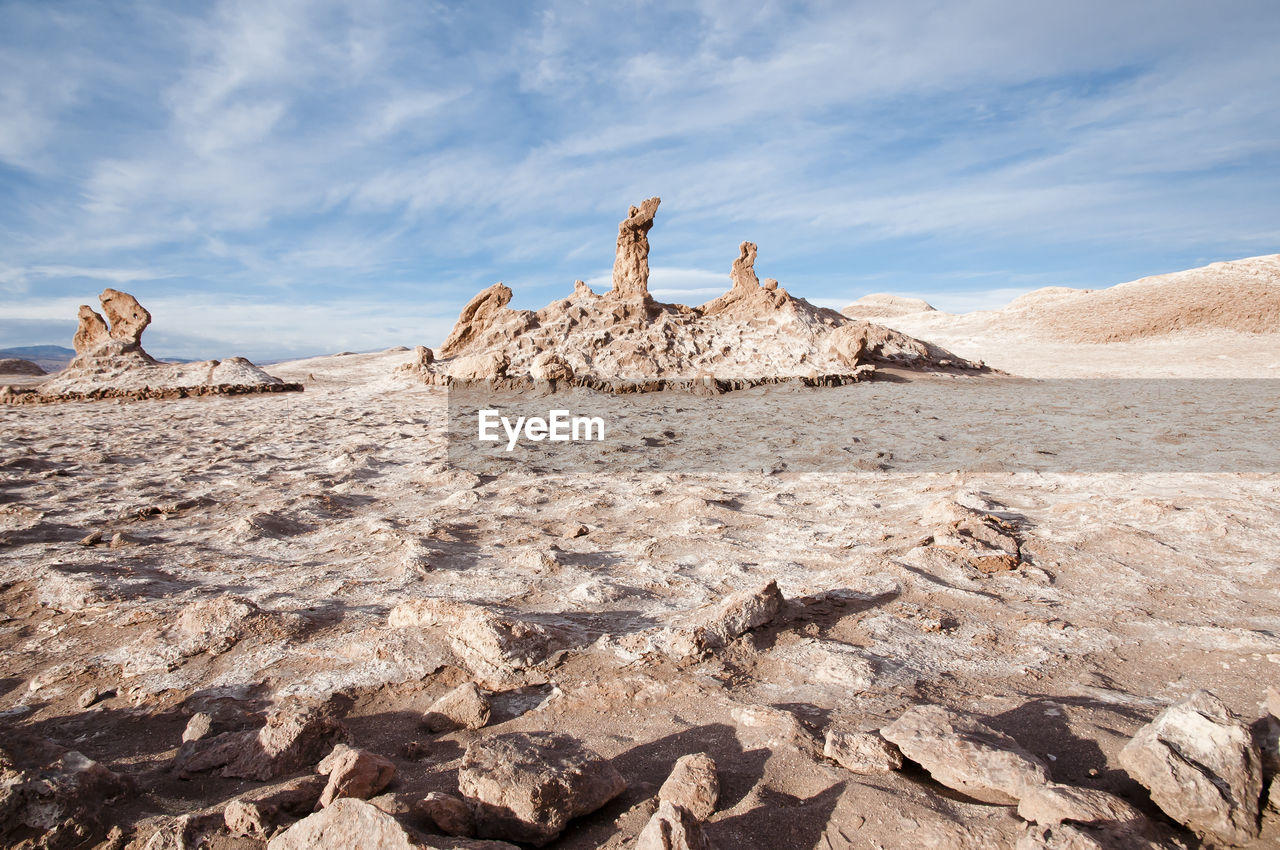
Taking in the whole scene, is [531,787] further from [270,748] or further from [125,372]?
[125,372]

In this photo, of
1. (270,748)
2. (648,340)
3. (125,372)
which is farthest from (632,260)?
(270,748)

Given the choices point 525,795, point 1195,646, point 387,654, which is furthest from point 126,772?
point 1195,646

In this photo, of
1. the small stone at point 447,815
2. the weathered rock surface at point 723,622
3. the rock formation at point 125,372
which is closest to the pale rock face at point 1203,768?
the weathered rock surface at point 723,622

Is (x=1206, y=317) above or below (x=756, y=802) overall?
above

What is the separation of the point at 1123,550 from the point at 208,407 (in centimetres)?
1226

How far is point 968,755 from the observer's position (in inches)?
65.6

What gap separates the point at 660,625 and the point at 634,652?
336 mm

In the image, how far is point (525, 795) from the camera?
1.53 m

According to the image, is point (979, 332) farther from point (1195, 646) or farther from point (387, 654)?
point (387, 654)

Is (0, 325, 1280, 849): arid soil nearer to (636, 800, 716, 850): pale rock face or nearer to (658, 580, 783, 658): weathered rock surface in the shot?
(658, 580, 783, 658): weathered rock surface

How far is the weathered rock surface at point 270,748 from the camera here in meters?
1.82

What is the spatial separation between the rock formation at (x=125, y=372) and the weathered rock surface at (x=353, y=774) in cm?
1323

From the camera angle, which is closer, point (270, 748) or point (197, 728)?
point (270, 748)

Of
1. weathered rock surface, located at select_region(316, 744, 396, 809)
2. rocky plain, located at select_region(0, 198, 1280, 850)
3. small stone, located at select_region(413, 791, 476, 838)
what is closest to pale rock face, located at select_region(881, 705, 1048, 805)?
rocky plain, located at select_region(0, 198, 1280, 850)
